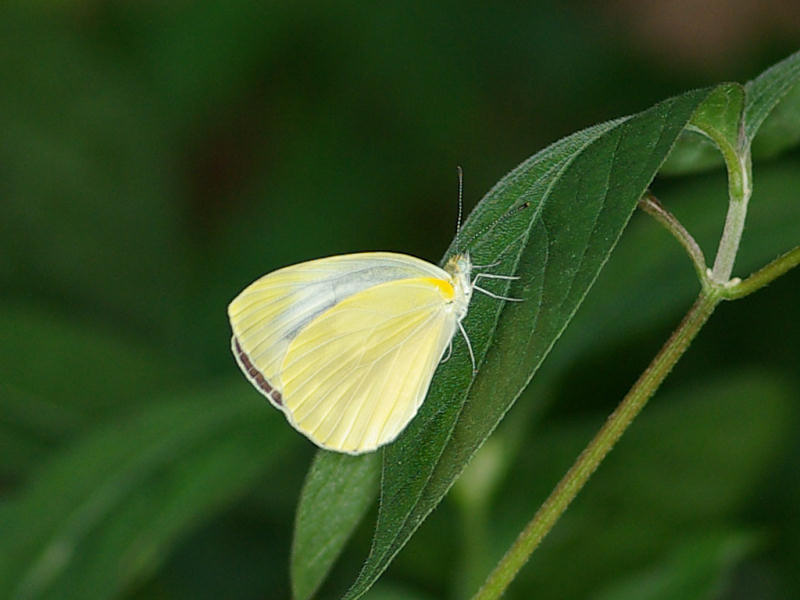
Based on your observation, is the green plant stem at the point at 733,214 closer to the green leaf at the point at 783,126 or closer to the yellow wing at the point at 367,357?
the green leaf at the point at 783,126

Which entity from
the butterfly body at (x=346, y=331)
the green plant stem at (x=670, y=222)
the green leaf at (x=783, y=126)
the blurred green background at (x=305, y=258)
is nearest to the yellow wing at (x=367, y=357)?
the butterfly body at (x=346, y=331)

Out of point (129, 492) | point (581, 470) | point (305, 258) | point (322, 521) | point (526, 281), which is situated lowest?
point (129, 492)

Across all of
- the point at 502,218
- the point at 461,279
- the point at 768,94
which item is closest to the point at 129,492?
the point at 461,279

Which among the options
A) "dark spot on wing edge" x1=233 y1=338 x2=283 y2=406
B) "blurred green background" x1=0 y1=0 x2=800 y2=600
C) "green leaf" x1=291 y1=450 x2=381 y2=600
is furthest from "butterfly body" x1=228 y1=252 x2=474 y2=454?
"blurred green background" x1=0 y1=0 x2=800 y2=600


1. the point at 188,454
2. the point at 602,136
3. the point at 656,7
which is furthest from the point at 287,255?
the point at 602,136

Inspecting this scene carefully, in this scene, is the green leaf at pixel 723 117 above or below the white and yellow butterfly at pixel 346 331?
above

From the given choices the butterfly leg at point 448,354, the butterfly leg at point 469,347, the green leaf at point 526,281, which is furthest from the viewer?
the butterfly leg at point 448,354

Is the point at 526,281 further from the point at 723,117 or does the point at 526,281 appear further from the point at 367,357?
the point at 367,357
